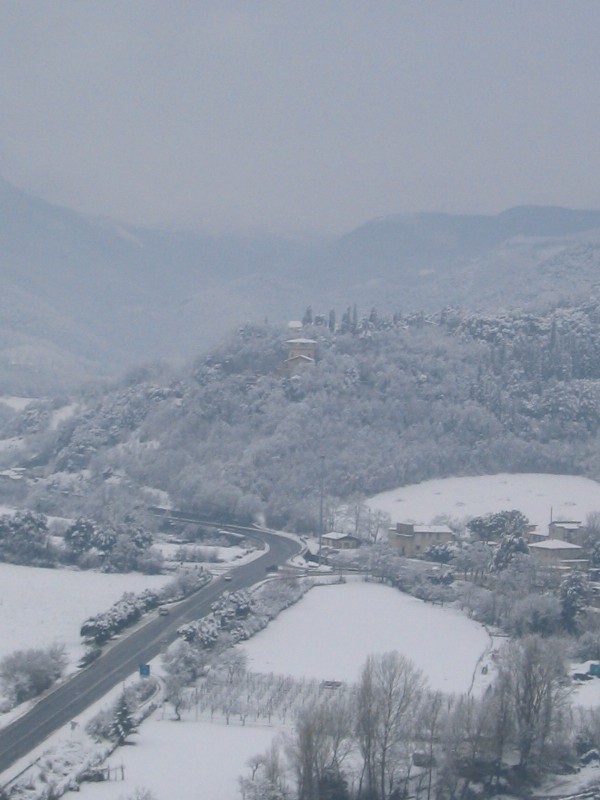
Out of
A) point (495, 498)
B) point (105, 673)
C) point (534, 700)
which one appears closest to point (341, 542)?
point (495, 498)

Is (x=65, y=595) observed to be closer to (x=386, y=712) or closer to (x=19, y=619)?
(x=19, y=619)

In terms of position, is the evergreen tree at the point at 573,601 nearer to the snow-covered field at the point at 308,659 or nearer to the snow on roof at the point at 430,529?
the snow-covered field at the point at 308,659

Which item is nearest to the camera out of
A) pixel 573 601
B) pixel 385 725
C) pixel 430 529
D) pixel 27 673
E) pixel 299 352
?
pixel 385 725

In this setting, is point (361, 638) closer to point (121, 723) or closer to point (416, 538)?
point (121, 723)

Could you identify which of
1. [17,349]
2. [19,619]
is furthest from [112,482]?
[17,349]

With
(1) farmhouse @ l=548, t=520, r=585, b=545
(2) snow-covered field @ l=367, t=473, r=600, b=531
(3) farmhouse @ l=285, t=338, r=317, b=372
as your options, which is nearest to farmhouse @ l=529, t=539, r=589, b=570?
(1) farmhouse @ l=548, t=520, r=585, b=545

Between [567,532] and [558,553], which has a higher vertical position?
[567,532]
